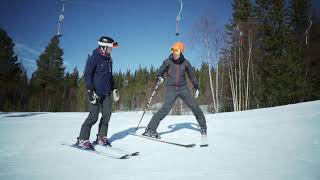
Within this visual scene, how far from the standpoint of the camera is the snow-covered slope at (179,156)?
3670 mm

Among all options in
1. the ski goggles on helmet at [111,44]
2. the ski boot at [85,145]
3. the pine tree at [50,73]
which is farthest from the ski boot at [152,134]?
the pine tree at [50,73]

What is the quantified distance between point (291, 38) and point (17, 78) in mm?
36837

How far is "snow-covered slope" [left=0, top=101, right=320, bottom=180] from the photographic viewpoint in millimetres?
3670

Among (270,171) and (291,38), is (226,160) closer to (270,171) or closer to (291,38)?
(270,171)

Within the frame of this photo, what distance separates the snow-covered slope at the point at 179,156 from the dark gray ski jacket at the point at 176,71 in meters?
1.29

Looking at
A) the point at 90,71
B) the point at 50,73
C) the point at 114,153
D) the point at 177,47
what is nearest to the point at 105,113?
the point at 90,71

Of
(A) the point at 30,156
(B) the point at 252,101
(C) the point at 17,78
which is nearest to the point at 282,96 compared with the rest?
(B) the point at 252,101

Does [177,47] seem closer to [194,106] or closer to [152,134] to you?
[194,106]

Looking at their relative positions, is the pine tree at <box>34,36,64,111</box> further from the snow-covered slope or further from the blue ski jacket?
the blue ski jacket

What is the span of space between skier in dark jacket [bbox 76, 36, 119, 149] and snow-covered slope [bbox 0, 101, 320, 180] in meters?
0.44

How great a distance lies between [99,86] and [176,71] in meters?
1.87

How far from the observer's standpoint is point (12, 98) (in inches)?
2057

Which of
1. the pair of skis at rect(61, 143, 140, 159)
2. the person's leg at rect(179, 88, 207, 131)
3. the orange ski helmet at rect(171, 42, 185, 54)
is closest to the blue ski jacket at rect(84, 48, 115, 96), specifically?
the pair of skis at rect(61, 143, 140, 159)

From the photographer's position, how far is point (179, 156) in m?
4.87
